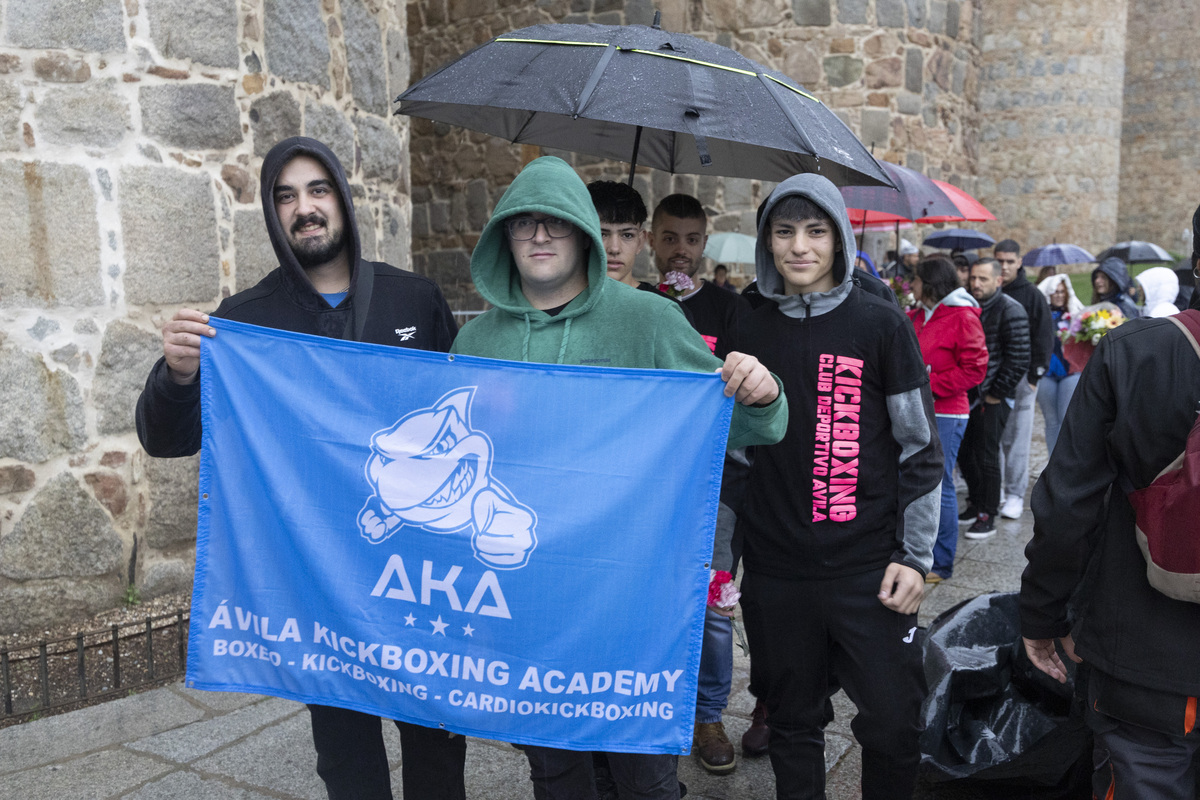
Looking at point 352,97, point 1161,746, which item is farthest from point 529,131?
point 1161,746

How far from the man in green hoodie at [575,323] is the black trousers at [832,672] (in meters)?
0.49

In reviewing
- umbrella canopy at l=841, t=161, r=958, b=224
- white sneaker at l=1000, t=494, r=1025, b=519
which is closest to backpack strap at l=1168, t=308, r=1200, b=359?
umbrella canopy at l=841, t=161, r=958, b=224

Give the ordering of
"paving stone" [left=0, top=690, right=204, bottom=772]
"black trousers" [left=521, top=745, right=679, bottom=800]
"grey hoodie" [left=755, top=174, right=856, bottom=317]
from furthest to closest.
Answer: "paving stone" [left=0, top=690, right=204, bottom=772] → "grey hoodie" [left=755, top=174, right=856, bottom=317] → "black trousers" [left=521, top=745, right=679, bottom=800]

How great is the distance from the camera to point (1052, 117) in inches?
809

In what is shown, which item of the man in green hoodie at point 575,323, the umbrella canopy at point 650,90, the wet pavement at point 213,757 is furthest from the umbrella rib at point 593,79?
the wet pavement at point 213,757

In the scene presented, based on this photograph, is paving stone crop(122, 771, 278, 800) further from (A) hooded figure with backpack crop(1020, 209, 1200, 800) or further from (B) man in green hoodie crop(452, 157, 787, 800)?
(A) hooded figure with backpack crop(1020, 209, 1200, 800)

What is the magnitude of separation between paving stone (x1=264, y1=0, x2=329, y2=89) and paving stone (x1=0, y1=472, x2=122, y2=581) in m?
2.34

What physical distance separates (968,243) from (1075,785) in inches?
339

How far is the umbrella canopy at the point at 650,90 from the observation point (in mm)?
2691

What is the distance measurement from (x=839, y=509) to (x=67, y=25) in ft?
12.9

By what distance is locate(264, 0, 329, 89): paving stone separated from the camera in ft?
16.2

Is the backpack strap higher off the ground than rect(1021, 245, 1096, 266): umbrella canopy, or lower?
lower

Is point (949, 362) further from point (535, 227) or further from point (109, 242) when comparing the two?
point (109, 242)

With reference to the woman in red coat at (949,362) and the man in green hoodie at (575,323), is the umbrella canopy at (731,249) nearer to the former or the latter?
the woman in red coat at (949,362)
